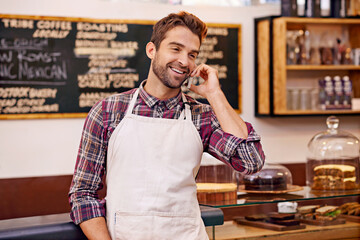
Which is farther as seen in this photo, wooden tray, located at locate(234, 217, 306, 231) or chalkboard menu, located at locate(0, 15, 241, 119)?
chalkboard menu, located at locate(0, 15, 241, 119)

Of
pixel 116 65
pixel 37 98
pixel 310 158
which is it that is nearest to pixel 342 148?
pixel 310 158

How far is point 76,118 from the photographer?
379 cm

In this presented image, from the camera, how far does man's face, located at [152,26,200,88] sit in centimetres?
181

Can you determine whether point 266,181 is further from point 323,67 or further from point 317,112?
point 323,67

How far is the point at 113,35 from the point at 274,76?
3.96 ft

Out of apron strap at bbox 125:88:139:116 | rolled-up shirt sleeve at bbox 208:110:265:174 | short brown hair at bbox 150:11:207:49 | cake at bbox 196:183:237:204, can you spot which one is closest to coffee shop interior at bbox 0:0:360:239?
cake at bbox 196:183:237:204

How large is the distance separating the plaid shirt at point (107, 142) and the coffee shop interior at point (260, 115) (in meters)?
0.31

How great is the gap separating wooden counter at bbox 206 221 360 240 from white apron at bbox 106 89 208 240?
372 mm

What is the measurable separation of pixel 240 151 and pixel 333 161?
1026mm

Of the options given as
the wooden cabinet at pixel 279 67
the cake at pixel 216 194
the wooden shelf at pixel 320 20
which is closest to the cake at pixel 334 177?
the cake at pixel 216 194

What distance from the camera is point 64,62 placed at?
147 inches

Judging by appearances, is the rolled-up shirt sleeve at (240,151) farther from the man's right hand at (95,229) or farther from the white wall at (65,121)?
the white wall at (65,121)

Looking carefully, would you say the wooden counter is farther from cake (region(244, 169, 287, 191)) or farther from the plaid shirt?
the plaid shirt

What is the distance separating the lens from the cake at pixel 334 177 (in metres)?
2.57
